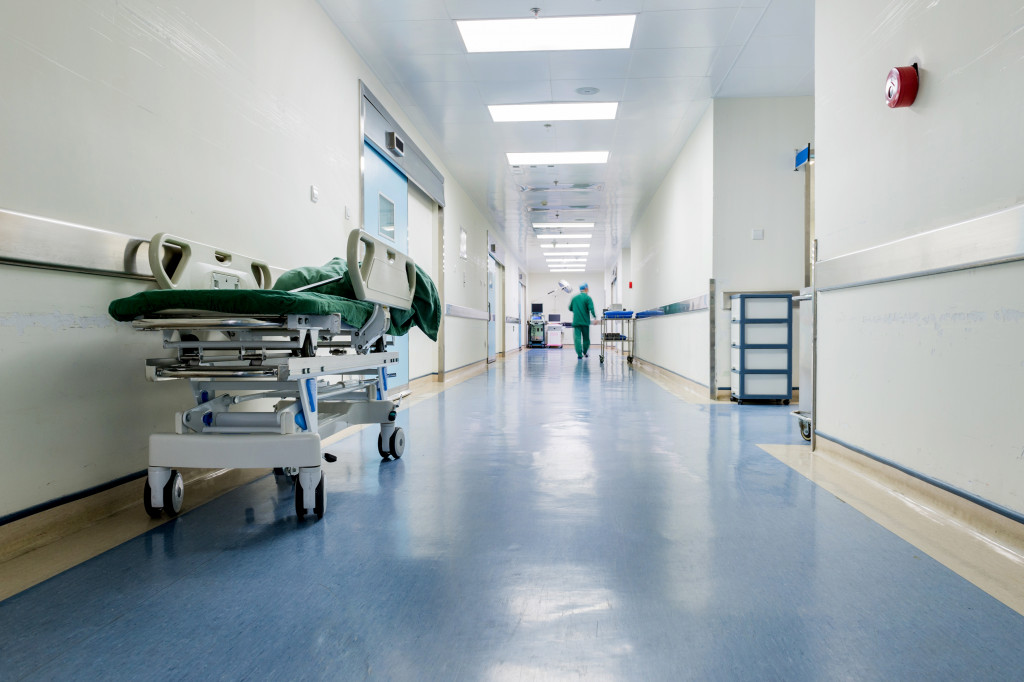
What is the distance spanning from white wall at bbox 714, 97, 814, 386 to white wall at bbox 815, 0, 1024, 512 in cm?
252

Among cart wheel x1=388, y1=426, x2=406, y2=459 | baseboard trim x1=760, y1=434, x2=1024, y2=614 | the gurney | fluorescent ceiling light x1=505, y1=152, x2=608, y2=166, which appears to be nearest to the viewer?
baseboard trim x1=760, y1=434, x2=1024, y2=614

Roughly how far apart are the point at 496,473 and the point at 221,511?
113 centimetres

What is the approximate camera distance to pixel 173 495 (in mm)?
2037

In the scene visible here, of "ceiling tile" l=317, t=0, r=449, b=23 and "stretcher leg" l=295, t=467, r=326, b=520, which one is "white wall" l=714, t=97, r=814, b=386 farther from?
"stretcher leg" l=295, t=467, r=326, b=520

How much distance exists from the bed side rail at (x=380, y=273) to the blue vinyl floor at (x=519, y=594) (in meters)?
0.81

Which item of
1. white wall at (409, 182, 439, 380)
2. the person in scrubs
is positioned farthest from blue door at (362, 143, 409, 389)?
the person in scrubs

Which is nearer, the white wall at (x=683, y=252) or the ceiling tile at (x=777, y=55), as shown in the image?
the ceiling tile at (x=777, y=55)

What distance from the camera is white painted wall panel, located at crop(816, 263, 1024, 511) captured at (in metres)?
1.73

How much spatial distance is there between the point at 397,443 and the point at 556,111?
166 inches

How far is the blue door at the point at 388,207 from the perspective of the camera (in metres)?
4.91

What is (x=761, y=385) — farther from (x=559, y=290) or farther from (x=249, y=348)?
(x=559, y=290)

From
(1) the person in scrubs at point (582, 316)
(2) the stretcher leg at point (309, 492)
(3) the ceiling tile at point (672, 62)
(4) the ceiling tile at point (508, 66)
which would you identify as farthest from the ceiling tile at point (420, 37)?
(1) the person in scrubs at point (582, 316)

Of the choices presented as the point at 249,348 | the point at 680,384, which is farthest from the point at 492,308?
the point at 249,348

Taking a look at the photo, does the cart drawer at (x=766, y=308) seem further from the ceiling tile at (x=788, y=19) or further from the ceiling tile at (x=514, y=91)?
the ceiling tile at (x=514, y=91)
